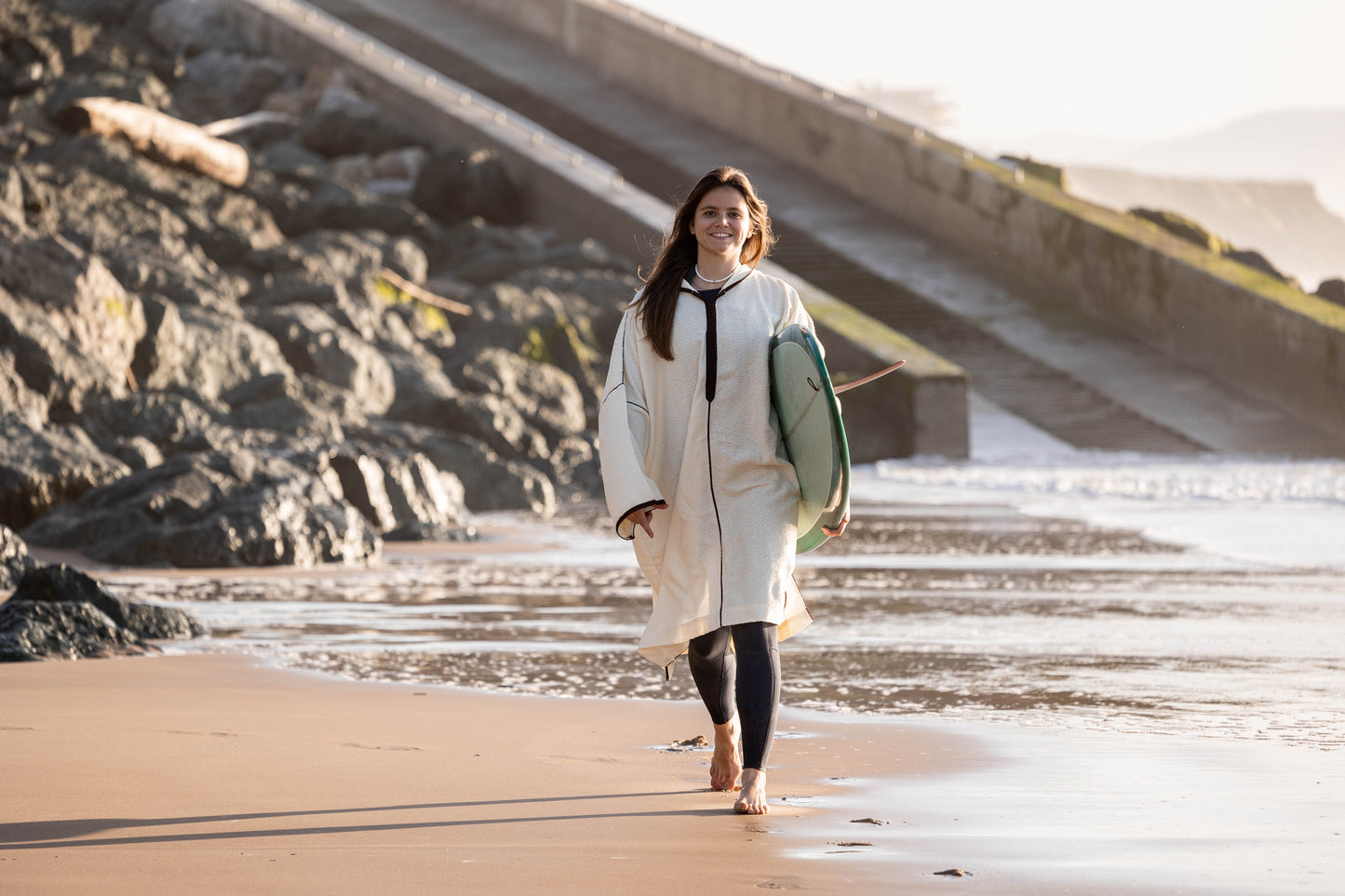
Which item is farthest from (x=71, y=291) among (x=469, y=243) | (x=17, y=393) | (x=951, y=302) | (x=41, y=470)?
(x=951, y=302)

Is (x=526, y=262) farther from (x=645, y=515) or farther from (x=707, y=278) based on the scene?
(x=645, y=515)

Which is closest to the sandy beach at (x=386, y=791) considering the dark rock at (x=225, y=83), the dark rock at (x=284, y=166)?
the dark rock at (x=284, y=166)

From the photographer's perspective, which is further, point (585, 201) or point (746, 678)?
point (585, 201)

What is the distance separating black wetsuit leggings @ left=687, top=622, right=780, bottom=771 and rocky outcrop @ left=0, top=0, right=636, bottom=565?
591 centimetres

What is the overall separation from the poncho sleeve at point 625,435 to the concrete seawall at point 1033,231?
693 inches

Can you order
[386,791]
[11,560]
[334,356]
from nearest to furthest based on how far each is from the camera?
[386,791] < [11,560] < [334,356]

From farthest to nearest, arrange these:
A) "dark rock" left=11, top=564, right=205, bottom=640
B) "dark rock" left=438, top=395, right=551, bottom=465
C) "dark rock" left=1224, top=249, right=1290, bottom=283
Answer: "dark rock" left=1224, top=249, right=1290, bottom=283 → "dark rock" left=438, top=395, right=551, bottom=465 → "dark rock" left=11, top=564, right=205, bottom=640

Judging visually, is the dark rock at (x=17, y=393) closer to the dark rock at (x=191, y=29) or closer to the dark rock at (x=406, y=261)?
the dark rock at (x=406, y=261)

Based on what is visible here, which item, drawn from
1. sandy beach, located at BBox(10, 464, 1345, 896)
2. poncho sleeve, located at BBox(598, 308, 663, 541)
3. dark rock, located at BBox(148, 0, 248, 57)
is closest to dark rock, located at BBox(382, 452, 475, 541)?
sandy beach, located at BBox(10, 464, 1345, 896)

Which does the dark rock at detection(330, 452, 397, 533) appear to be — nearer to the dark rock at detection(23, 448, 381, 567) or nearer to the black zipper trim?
the dark rock at detection(23, 448, 381, 567)

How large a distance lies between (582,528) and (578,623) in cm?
505

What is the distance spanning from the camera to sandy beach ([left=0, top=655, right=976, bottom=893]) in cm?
376

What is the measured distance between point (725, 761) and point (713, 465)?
71cm

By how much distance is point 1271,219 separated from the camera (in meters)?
149
